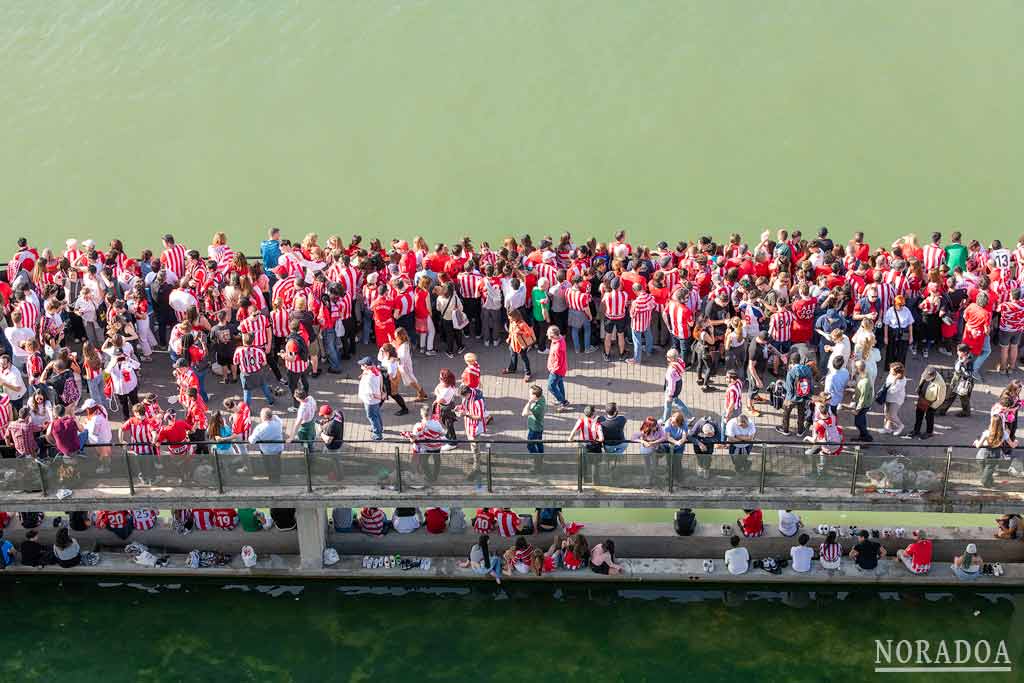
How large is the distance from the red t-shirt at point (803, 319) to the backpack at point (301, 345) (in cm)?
644

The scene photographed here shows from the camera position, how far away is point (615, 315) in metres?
19.3

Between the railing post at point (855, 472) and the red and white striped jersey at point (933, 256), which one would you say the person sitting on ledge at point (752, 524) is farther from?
the red and white striped jersey at point (933, 256)

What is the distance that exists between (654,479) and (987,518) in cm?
570

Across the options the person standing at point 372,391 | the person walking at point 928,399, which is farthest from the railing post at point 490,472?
the person walking at point 928,399

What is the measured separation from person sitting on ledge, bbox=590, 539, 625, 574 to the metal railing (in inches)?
68.1

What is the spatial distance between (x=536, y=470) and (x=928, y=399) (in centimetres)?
505

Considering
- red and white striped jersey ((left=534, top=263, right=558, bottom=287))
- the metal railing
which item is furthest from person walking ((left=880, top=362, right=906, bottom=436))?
red and white striped jersey ((left=534, top=263, right=558, bottom=287))

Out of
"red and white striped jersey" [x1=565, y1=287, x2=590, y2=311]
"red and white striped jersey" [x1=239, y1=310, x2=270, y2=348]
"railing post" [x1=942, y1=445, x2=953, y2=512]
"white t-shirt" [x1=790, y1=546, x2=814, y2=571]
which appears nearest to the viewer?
"railing post" [x1=942, y1=445, x2=953, y2=512]

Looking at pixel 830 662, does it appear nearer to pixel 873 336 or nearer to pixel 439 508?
pixel 873 336

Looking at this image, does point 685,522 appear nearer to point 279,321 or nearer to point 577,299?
point 577,299

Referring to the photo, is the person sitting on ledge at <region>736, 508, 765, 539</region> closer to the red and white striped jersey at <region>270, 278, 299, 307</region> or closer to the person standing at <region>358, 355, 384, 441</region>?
the person standing at <region>358, 355, 384, 441</region>

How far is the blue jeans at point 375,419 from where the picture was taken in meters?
17.7

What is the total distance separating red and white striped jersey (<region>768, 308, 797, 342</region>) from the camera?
60.3 feet

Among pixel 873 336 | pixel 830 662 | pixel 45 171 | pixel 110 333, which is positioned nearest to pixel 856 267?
pixel 873 336
